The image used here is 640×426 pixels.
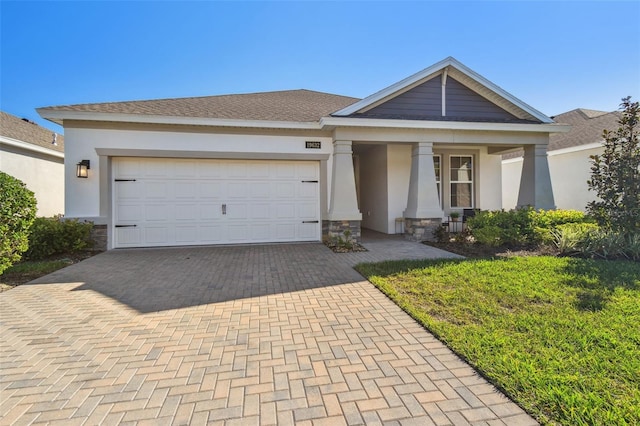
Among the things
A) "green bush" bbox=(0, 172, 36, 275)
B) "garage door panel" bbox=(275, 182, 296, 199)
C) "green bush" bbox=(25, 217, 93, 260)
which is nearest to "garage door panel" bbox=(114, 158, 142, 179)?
"green bush" bbox=(25, 217, 93, 260)

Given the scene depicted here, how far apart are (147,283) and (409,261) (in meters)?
5.29

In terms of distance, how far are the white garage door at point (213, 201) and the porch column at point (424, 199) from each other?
10.3 ft

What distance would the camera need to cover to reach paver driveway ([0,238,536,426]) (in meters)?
2.29

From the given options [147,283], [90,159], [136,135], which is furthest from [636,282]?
[90,159]

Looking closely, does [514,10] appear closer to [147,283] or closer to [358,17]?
[358,17]

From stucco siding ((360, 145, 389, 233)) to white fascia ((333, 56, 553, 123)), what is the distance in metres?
2.45

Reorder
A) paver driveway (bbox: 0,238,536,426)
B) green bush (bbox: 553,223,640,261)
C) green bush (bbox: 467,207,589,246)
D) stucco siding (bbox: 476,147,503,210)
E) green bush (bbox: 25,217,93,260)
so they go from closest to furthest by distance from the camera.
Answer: paver driveway (bbox: 0,238,536,426)
green bush (bbox: 553,223,640,261)
green bush (bbox: 25,217,93,260)
green bush (bbox: 467,207,589,246)
stucco siding (bbox: 476,147,503,210)

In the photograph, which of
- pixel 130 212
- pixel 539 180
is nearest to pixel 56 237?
pixel 130 212

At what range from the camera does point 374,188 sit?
12.9m

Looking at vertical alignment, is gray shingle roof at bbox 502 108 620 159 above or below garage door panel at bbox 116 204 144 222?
above

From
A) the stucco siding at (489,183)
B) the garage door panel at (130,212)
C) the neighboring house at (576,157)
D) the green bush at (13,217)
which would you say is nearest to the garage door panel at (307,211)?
the garage door panel at (130,212)

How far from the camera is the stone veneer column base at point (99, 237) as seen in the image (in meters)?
8.70

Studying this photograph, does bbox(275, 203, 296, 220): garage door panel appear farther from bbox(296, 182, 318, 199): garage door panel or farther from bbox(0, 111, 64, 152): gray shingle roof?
bbox(0, 111, 64, 152): gray shingle roof

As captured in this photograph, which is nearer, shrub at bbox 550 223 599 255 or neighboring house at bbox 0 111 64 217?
shrub at bbox 550 223 599 255
